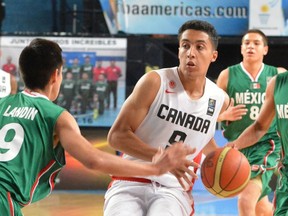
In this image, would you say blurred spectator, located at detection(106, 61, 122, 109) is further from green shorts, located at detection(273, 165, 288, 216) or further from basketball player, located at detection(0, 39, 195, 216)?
basketball player, located at detection(0, 39, 195, 216)

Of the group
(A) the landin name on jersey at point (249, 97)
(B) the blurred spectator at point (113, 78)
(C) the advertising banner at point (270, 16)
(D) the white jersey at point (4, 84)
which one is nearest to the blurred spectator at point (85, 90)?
(B) the blurred spectator at point (113, 78)

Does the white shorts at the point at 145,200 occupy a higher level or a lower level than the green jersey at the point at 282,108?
lower

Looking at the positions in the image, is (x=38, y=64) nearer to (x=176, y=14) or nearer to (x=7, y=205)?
(x=7, y=205)

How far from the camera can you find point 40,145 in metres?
3.53

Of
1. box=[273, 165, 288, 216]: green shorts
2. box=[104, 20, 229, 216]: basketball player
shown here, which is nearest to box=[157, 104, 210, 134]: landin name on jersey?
box=[104, 20, 229, 216]: basketball player

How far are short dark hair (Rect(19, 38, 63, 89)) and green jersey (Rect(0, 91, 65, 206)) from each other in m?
0.12

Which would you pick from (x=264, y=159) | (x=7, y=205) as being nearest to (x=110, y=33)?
(x=264, y=159)

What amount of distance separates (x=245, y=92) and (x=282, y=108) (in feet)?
10.6

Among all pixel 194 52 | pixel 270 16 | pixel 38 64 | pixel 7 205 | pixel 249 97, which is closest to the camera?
pixel 7 205

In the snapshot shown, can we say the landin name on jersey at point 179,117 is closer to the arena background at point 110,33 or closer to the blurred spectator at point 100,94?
the arena background at point 110,33

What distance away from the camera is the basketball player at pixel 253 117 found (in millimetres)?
6773

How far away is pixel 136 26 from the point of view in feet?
35.4

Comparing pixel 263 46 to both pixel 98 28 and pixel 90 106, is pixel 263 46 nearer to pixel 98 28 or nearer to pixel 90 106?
pixel 90 106

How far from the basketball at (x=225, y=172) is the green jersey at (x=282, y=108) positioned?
29 cm
